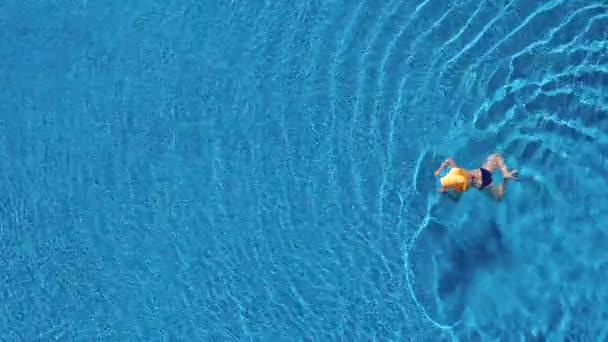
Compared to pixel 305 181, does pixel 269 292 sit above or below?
below

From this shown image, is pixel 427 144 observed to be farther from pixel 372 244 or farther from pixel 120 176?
pixel 120 176

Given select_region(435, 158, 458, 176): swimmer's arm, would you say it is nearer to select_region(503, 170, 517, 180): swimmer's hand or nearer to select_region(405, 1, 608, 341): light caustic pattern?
select_region(405, 1, 608, 341): light caustic pattern

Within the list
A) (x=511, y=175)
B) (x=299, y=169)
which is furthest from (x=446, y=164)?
(x=299, y=169)

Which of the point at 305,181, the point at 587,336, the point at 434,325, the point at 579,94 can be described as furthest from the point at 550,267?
the point at 305,181

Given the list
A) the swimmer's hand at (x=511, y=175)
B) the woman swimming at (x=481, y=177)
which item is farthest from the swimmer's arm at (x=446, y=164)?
the swimmer's hand at (x=511, y=175)

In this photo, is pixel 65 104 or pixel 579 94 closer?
pixel 579 94

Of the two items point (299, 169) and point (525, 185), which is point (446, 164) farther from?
point (299, 169)
